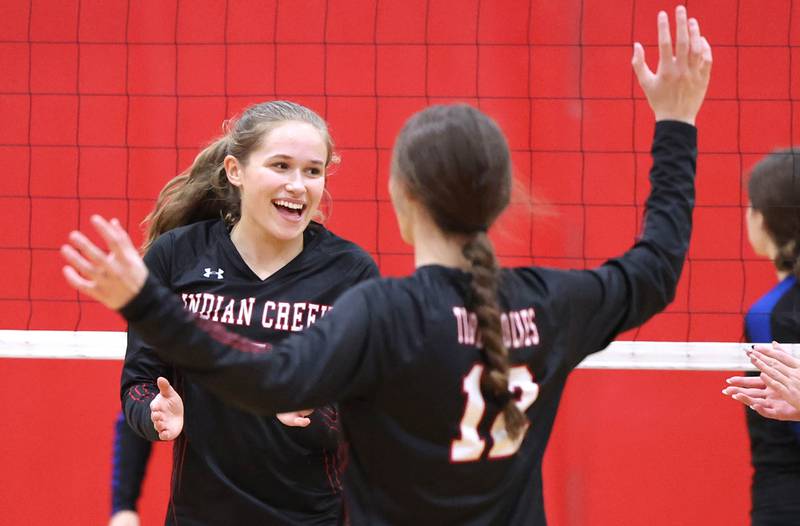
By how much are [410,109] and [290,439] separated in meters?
2.28

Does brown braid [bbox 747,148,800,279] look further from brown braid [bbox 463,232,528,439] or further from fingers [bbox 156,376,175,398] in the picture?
fingers [bbox 156,376,175,398]

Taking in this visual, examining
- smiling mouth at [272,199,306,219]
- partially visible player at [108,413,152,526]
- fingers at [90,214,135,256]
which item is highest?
smiling mouth at [272,199,306,219]

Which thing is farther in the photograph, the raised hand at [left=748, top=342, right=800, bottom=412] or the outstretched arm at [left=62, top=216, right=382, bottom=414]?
the raised hand at [left=748, top=342, right=800, bottom=412]

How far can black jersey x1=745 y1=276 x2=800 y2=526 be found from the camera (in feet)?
7.54

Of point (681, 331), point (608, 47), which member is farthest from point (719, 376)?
point (608, 47)

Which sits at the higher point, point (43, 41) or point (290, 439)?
point (43, 41)

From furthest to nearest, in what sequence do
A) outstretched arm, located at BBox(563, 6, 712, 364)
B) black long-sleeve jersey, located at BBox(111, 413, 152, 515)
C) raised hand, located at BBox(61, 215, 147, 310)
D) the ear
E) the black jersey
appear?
the ear < the black jersey < black long-sleeve jersey, located at BBox(111, 413, 152, 515) < outstretched arm, located at BBox(563, 6, 712, 364) < raised hand, located at BBox(61, 215, 147, 310)

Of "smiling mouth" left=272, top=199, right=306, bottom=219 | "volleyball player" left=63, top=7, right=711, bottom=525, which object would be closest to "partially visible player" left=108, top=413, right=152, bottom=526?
"smiling mouth" left=272, top=199, right=306, bottom=219

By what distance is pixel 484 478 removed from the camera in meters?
1.45

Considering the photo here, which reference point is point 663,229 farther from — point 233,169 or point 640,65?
point 233,169

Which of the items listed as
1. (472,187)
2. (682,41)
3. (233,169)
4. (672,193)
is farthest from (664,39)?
(233,169)

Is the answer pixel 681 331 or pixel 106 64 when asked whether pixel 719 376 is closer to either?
pixel 681 331

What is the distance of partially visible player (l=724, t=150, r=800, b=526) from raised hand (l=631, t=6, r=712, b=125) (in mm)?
793

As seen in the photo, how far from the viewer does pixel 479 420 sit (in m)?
1.42
